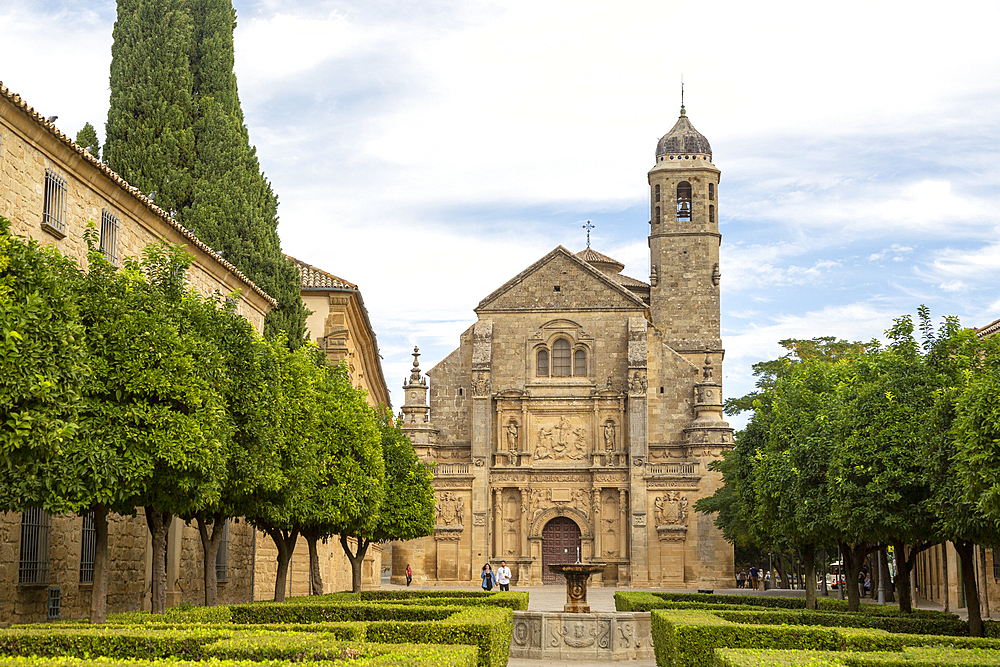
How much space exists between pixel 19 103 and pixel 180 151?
51.3 ft

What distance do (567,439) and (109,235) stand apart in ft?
121

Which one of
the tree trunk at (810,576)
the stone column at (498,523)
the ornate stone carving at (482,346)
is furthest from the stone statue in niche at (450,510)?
the tree trunk at (810,576)

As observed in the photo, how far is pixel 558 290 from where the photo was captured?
57.4 m

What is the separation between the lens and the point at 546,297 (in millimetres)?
57406

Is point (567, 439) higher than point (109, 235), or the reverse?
point (109, 235)

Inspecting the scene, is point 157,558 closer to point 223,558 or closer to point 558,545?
point 223,558

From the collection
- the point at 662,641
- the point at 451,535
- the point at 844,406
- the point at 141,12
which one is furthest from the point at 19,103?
the point at 451,535

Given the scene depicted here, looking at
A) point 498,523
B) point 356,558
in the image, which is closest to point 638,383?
point 498,523

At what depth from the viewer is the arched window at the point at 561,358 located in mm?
57094

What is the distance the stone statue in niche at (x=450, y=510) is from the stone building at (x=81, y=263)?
2618 centimetres

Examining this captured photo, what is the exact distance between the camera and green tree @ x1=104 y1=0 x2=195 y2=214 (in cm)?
3172

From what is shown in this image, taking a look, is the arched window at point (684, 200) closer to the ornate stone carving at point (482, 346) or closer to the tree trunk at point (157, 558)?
the ornate stone carving at point (482, 346)

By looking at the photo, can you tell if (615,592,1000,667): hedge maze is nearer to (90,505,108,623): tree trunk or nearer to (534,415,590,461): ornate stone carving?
(90,505,108,623): tree trunk

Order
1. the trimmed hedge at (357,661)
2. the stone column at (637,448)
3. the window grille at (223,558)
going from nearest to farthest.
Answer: the trimmed hedge at (357,661) < the window grille at (223,558) < the stone column at (637,448)
